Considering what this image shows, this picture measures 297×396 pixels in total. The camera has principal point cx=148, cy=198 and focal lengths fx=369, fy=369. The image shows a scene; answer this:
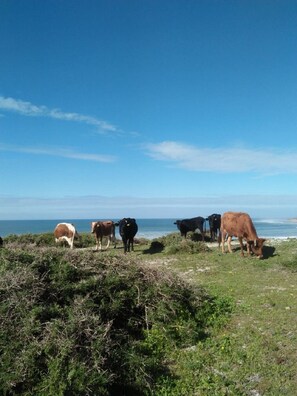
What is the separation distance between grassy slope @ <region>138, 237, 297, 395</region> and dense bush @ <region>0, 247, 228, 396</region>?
1.50ft

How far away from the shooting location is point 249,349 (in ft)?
19.2

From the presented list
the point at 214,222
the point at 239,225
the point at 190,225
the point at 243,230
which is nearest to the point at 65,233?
the point at 190,225

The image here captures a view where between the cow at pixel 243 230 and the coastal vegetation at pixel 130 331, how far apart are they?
573 cm

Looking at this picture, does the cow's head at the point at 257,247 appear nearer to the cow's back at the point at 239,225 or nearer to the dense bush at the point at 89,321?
the cow's back at the point at 239,225

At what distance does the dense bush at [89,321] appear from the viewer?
479 centimetres

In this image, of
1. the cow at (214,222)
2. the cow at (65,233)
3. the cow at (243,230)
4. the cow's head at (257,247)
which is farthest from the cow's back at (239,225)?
the cow at (65,233)

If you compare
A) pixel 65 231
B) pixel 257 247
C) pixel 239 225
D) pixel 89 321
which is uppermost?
pixel 239 225

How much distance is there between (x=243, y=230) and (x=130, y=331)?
10.3 meters

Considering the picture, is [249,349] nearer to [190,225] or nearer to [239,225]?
[239,225]

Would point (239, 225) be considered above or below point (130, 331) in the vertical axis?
above

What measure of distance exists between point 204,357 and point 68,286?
2.57 m

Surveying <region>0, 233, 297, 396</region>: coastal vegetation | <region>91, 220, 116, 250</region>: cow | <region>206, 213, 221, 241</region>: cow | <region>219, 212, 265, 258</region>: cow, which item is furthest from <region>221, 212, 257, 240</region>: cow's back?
<region>91, 220, 116, 250</region>: cow

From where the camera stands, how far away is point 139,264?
788 centimetres

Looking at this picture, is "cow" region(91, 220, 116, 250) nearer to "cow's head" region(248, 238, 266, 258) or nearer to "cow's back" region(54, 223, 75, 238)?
"cow's back" region(54, 223, 75, 238)
